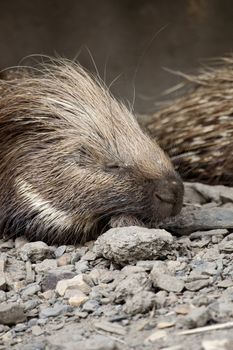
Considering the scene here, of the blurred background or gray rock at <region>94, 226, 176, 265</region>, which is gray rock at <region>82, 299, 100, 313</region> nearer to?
gray rock at <region>94, 226, 176, 265</region>

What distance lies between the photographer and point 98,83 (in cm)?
373

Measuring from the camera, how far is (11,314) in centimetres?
273

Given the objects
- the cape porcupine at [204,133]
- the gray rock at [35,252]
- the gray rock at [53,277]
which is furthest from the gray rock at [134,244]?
the cape porcupine at [204,133]

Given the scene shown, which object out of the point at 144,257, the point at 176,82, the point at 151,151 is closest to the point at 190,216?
the point at 151,151

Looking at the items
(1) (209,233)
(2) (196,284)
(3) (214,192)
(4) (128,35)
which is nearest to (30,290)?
(2) (196,284)

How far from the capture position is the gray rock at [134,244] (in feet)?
9.96

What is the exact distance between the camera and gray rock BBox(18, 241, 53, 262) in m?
3.27

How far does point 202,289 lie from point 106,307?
14.0 inches

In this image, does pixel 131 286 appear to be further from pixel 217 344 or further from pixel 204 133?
pixel 204 133

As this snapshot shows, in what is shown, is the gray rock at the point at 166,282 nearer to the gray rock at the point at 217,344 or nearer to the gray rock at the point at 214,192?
the gray rock at the point at 217,344

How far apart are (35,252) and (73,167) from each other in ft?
1.36

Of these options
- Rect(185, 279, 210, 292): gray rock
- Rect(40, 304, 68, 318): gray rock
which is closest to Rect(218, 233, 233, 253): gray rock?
Rect(185, 279, 210, 292): gray rock

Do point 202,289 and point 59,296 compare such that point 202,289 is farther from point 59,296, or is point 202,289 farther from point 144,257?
point 59,296

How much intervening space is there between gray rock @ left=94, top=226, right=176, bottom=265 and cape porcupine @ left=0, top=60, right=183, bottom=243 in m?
0.25
